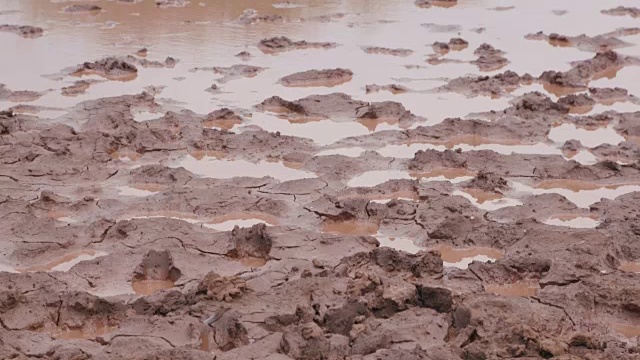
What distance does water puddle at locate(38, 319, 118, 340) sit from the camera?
518 cm

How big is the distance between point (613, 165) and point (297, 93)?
11.0 ft

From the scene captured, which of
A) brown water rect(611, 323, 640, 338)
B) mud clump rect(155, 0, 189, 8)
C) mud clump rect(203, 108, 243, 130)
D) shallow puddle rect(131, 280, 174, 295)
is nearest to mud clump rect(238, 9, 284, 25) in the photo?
mud clump rect(155, 0, 189, 8)

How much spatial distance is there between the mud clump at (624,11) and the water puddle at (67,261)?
30.6 feet

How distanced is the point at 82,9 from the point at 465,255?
8752 millimetres

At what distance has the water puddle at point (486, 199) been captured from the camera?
6926 millimetres

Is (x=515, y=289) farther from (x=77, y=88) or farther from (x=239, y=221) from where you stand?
(x=77, y=88)

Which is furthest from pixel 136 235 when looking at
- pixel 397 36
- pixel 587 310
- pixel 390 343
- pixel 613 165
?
pixel 397 36

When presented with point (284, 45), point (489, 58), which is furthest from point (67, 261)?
point (489, 58)

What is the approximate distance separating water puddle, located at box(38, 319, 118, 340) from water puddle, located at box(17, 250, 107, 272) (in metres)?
0.78

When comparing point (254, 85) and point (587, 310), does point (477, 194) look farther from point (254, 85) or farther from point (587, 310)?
point (254, 85)

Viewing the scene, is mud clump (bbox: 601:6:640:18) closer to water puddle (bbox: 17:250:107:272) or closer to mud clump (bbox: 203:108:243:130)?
mud clump (bbox: 203:108:243:130)

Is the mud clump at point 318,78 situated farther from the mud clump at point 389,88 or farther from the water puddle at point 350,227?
the water puddle at point 350,227

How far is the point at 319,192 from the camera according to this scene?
7082 millimetres

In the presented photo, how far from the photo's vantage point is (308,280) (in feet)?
17.7
